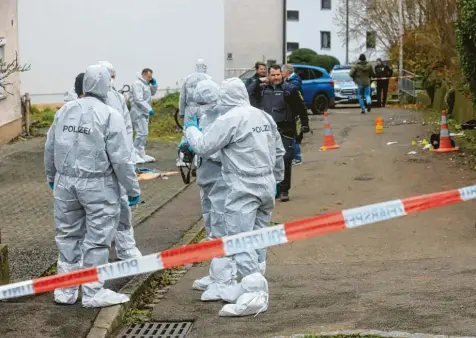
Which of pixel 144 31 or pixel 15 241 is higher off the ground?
pixel 144 31

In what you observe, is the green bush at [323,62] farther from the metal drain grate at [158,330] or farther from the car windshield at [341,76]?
the metal drain grate at [158,330]

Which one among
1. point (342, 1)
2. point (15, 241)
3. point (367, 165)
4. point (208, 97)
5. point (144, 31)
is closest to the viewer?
point (208, 97)

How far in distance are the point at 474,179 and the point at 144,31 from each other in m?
17.6

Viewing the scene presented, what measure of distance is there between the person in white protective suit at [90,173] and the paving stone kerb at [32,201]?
49.8 inches

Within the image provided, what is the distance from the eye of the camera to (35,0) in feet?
88.8

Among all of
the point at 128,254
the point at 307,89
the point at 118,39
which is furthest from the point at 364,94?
the point at 128,254

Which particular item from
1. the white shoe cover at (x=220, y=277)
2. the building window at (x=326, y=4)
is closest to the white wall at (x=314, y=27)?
the building window at (x=326, y=4)

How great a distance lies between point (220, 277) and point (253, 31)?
3912cm

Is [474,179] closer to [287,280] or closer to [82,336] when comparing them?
[287,280]

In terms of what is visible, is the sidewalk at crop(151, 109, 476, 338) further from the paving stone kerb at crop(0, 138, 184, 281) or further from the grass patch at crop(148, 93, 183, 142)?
the grass patch at crop(148, 93, 183, 142)

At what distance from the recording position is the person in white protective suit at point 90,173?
730cm

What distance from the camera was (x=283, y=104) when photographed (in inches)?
495

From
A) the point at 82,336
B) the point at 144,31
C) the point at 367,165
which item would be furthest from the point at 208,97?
the point at 144,31

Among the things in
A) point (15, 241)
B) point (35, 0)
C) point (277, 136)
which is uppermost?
point (35, 0)
